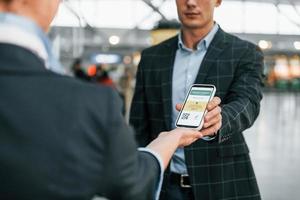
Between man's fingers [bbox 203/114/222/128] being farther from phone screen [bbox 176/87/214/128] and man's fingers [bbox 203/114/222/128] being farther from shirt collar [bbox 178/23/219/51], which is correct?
shirt collar [bbox 178/23/219/51]

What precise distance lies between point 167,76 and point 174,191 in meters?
0.58

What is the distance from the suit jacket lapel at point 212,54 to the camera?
257 centimetres

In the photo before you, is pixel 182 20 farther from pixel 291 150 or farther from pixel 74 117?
pixel 291 150

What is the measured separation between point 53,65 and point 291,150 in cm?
1138

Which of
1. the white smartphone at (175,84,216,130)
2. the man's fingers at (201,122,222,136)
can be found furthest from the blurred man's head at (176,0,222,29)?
the man's fingers at (201,122,222,136)

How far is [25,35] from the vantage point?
1.17 m

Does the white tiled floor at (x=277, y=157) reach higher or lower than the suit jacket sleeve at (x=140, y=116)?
lower

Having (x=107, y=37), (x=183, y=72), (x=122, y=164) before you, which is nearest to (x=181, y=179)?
(x=183, y=72)

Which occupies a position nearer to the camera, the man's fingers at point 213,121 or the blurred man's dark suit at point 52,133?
the blurred man's dark suit at point 52,133

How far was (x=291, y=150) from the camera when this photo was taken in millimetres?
12008

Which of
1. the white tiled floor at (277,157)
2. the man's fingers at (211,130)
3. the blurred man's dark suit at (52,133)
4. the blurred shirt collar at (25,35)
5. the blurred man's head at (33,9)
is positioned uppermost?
the blurred man's head at (33,9)

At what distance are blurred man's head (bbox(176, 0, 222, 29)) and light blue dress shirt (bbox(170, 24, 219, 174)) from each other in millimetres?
76

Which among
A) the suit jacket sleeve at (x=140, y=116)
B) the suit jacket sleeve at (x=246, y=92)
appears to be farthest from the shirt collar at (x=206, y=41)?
the suit jacket sleeve at (x=140, y=116)

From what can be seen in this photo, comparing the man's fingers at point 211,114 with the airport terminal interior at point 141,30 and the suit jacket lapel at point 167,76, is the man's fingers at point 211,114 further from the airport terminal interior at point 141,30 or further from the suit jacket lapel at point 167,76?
the airport terminal interior at point 141,30
